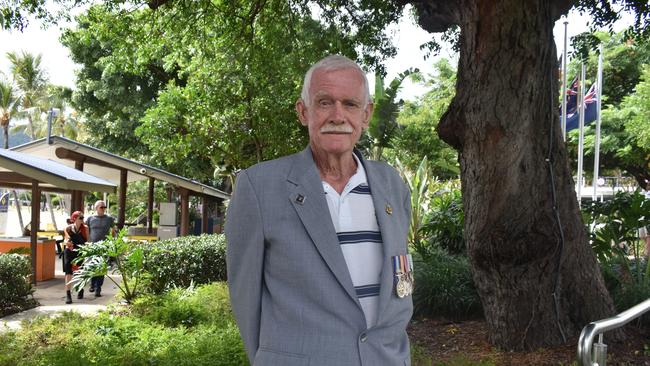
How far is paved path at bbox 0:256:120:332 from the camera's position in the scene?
10531 mm

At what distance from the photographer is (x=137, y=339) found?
25.3 feet

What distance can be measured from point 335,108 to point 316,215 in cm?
39

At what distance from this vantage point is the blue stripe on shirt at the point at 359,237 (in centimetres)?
226

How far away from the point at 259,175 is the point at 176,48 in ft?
34.5

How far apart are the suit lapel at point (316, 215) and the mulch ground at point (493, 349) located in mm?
3673

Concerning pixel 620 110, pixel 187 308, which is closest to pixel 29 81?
pixel 620 110

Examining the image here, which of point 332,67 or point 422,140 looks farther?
point 422,140

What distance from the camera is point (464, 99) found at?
20.4 ft

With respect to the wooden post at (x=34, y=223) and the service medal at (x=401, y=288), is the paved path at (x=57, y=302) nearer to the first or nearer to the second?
the wooden post at (x=34, y=223)

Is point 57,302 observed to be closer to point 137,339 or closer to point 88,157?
point 137,339

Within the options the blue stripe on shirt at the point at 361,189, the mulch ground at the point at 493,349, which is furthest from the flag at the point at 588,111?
the blue stripe on shirt at the point at 361,189

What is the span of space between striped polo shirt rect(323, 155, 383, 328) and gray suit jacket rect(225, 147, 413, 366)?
0.13 feet

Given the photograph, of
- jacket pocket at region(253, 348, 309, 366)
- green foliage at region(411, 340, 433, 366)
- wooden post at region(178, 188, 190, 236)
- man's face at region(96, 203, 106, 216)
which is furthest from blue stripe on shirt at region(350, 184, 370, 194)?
wooden post at region(178, 188, 190, 236)

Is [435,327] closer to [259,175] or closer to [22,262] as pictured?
[259,175]
